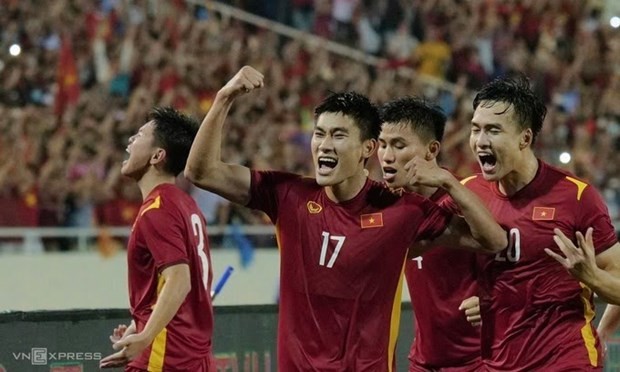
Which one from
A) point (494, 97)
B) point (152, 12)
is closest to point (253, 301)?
point (152, 12)

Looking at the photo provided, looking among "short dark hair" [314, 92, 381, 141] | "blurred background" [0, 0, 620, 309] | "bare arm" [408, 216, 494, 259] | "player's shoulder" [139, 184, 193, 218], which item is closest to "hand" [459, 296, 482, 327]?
"bare arm" [408, 216, 494, 259]

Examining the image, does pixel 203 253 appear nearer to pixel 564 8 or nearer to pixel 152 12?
pixel 152 12

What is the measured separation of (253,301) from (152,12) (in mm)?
4286

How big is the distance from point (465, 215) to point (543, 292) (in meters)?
0.62

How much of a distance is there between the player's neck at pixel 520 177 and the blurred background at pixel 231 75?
6.19 m

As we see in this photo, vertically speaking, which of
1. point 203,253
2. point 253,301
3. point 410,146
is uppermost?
point 410,146

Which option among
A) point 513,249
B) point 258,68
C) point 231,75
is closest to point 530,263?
point 513,249

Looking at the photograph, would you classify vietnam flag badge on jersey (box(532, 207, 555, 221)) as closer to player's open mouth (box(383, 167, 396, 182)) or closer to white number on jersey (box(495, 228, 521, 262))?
white number on jersey (box(495, 228, 521, 262))

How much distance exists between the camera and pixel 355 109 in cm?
613

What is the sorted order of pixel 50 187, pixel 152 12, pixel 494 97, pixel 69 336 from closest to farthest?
pixel 494 97
pixel 69 336
pixel 50 187
pixel 152 12

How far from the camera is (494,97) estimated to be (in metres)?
6.44

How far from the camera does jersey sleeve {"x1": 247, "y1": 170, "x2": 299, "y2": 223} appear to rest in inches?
235

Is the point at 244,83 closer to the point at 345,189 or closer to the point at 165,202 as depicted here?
the point at 345,189

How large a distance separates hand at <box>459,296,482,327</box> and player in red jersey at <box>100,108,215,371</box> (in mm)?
1315
